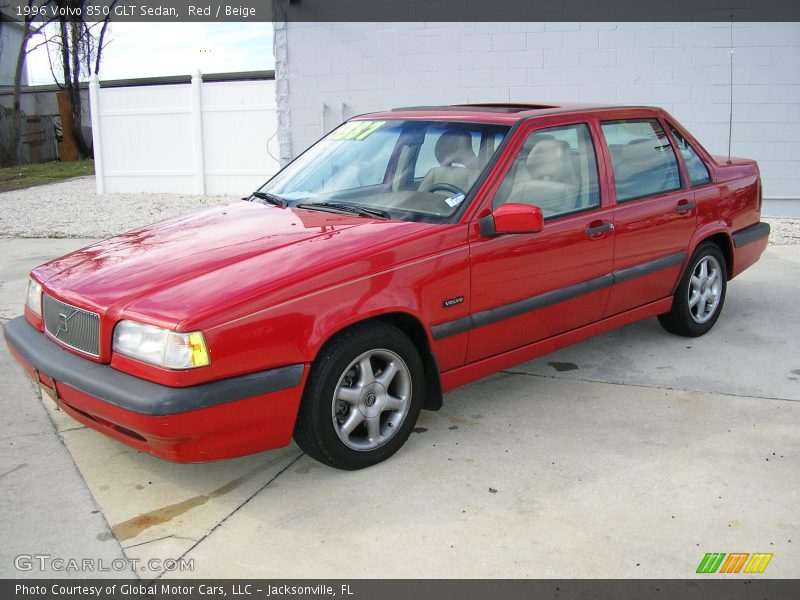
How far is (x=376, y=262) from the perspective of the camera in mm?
3564

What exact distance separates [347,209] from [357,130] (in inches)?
35.3

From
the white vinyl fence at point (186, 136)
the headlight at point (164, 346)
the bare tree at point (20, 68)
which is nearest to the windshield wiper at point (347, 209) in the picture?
the headlight at point (164, 346)

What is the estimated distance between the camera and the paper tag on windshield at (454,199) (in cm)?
401

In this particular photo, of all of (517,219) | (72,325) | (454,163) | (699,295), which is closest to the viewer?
(72,325)

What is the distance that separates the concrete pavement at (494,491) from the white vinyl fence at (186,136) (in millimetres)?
8926

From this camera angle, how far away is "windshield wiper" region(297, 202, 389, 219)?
408cm

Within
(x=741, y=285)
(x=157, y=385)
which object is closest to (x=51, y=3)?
(x=741, y=285)

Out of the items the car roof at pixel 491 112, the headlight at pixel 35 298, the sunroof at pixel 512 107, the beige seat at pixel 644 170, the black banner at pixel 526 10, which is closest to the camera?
the headlight at pixel 35 298

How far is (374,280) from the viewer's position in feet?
11.6

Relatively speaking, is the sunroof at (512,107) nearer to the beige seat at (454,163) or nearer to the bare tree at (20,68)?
the beige seat at (454,163)

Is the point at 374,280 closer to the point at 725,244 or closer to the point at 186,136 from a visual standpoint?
the point at 725,244

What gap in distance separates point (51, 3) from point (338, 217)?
2241 cm

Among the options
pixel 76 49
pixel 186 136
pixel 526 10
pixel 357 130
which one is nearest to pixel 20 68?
pixel 76 49
